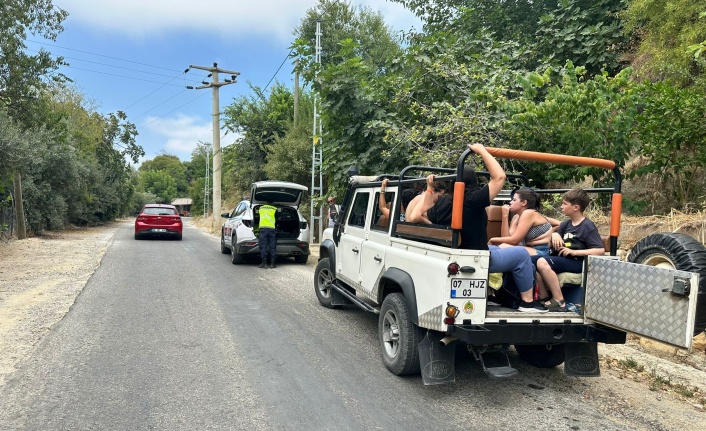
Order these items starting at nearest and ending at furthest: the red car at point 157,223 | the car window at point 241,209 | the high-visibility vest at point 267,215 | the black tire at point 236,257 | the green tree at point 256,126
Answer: the high-visibility vest at point 267,215 → the black tire at point 236,257 → the car window at point 241,209 → the red car at point 157,223 → the green tree at point 256,126

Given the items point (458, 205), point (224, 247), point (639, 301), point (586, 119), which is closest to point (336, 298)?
point (458, 205)

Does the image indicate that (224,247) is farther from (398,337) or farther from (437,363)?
(437,363)

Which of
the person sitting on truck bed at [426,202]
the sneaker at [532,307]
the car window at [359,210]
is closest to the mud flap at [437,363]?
the sneaker at [532,307]

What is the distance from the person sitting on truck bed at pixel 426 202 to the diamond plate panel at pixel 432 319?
1046mm

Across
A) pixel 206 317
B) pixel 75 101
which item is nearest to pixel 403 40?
pixel 206 317

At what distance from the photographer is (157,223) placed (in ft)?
65.7

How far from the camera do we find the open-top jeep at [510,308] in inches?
142

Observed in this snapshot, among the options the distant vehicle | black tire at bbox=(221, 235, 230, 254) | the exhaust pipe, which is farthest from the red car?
the exhaust pipe

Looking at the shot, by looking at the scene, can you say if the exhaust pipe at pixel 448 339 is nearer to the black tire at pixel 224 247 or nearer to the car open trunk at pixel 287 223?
the car open trunk at pixel 287 223

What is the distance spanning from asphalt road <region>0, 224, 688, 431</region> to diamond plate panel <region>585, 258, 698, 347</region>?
82cm

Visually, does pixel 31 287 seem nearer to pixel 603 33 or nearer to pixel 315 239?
pixel 315 239

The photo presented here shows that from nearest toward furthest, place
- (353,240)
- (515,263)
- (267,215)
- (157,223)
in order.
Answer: (515,263) < (353,240) < (267,215) < (157,223)

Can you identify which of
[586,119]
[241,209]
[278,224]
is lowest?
[278,224]

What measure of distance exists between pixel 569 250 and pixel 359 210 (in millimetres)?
2690
